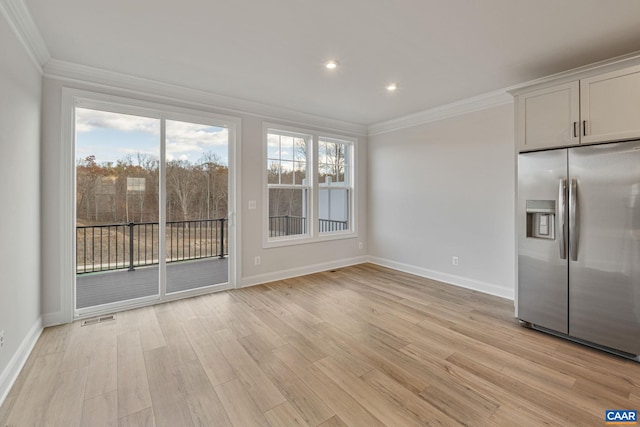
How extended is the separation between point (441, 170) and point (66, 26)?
14.8 feet

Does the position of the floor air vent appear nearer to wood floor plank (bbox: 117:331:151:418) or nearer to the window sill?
wood floor plank (bbox: 117:331:151:418)

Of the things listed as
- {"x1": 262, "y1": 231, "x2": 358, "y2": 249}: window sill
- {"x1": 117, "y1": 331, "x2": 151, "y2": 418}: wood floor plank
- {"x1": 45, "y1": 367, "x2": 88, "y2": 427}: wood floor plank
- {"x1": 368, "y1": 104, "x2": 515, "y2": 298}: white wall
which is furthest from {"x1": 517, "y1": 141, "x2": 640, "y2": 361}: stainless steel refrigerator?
{"x1": 45, "y1": 367, "x2": 88, "y2": 427}: wood floor plank

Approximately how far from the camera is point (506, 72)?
121 inches

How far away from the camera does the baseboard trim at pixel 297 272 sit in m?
4.22

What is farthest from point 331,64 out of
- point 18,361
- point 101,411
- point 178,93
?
point 18,361

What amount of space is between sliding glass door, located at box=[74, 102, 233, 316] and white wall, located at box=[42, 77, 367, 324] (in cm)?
20

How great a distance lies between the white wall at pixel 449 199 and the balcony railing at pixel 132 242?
305cm

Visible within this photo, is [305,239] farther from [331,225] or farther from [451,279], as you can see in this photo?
[451,279]

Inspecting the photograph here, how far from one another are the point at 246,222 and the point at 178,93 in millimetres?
1871

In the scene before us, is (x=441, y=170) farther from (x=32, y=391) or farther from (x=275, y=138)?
(x=32, y=391)

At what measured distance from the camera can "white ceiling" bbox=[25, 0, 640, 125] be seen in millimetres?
2043

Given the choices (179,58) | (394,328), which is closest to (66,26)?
(179,58)

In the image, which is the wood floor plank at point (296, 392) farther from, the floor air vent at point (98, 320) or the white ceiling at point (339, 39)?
the white ceiling at point (339, 39)

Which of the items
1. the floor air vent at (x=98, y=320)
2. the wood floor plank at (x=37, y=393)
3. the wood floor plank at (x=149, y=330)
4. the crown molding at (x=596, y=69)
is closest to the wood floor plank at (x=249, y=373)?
the wood floor plank at (x=149, y=330)
